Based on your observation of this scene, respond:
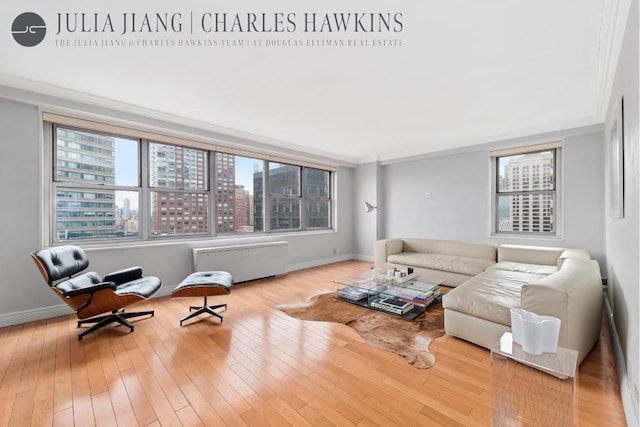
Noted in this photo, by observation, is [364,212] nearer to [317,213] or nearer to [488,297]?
[317,213]

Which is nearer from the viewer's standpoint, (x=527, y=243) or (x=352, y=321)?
(x=352, y=321)

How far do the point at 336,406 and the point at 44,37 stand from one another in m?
3.39

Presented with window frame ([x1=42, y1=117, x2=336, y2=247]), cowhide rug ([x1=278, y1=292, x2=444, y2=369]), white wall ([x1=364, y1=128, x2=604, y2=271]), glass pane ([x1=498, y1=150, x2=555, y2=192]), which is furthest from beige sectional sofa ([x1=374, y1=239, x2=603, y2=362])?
window frame ([x1=42, y1=117, x2=336, y2=247])

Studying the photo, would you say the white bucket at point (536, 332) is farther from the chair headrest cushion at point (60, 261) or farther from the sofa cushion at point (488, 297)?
the chair headrest cushion at point (60, 261)

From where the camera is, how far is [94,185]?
3.37 metres

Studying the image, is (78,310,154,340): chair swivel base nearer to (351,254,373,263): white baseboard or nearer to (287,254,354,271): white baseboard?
(287,254,354,271): white baseboard

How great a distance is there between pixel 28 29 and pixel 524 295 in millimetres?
4202

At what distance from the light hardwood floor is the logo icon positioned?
252 cm

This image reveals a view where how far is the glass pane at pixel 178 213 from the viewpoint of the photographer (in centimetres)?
389

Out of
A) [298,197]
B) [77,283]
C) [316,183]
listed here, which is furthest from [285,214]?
[77,283]

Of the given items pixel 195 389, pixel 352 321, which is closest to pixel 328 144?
pixel 352 321

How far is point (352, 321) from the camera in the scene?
9.27ft

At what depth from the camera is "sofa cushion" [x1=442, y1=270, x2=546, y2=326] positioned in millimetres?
2182

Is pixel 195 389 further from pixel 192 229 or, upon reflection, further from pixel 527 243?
pixel 527 243
